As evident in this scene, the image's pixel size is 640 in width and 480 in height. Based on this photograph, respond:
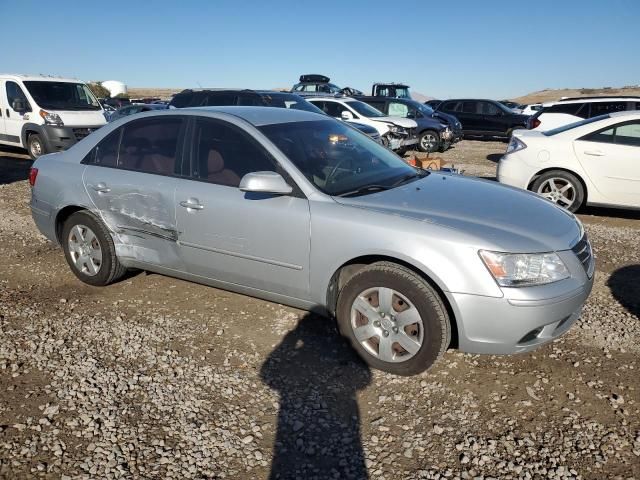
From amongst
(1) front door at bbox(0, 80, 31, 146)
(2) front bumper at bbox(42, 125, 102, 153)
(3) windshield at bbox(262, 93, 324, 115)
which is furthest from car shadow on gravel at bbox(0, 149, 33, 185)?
(3) windshield at bbox(262, 93, 324, 115)

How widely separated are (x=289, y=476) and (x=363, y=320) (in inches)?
44.0

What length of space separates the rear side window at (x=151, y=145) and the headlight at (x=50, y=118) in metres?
7.96

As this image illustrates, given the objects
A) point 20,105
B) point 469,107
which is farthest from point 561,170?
point 469,107

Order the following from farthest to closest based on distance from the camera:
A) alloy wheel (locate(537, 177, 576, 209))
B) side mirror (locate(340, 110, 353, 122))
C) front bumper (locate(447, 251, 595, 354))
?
1. side mirror (locate(340, 110, 353, 122))
2. alloy wheel (locate(537, 177, 576, 209))
3. front bumper (locate(447, 251, 595, 354))

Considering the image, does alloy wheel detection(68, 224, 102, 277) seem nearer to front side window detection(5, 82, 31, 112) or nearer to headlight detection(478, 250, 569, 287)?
headlight detection(478, 250, 569, 287)

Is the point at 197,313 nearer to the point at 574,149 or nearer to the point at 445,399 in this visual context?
the point at 445,399

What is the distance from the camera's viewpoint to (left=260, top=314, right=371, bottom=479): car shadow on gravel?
2494mm

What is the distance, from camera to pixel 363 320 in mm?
3242

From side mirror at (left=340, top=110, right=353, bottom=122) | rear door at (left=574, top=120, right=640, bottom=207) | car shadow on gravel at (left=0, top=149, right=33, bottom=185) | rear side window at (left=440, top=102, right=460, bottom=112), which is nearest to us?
rear door at (left=574, top=120, right=640, bottom=207)

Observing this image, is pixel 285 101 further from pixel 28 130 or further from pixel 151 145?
pixel 151 145

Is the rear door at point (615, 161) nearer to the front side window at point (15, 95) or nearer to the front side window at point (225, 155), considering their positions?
the front side window at point (225, 155)

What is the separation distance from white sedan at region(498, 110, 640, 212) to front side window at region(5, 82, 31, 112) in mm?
10157

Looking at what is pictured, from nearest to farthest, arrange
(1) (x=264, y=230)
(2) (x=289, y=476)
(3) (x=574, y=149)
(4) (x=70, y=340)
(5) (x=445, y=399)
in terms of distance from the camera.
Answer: (2) (x=289, y=476) → (5) (x=445, y=399) → (1) (x=264, y=230) → (4) (x=70, y=340) → (3) (x=574, y=149)

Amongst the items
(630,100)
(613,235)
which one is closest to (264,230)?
(613,235)
